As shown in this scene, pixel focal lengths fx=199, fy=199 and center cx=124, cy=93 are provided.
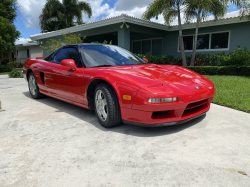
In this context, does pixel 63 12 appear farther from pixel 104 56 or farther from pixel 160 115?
pixel 160 115

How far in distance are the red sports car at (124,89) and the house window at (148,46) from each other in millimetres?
12516

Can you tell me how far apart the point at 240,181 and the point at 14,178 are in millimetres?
1973

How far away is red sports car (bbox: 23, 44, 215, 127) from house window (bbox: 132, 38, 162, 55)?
1252 centimetres

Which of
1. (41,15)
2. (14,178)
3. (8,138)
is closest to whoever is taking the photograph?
(14,178)

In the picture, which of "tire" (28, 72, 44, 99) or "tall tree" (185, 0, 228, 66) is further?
"tall tree" (185, 0, 228, 66)

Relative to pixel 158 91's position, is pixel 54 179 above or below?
below

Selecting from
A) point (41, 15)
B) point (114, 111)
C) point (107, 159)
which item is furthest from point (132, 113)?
point (41, 15)

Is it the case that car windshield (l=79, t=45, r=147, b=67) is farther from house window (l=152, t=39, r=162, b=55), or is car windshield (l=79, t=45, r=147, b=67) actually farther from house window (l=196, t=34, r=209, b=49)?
house window (l=152, t=39, r=162, b=55)

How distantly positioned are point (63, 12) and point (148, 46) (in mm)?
13871

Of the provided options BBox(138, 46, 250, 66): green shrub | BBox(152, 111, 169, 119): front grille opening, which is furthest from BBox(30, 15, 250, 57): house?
BBox(152, 111, 169, 119): front grille opening

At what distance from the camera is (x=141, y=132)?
9.11 ft

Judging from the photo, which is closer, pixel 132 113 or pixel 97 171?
pixel 97 171

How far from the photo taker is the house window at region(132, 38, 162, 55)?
15.9 m

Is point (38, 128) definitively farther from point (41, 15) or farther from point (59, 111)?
point (41, 15)
